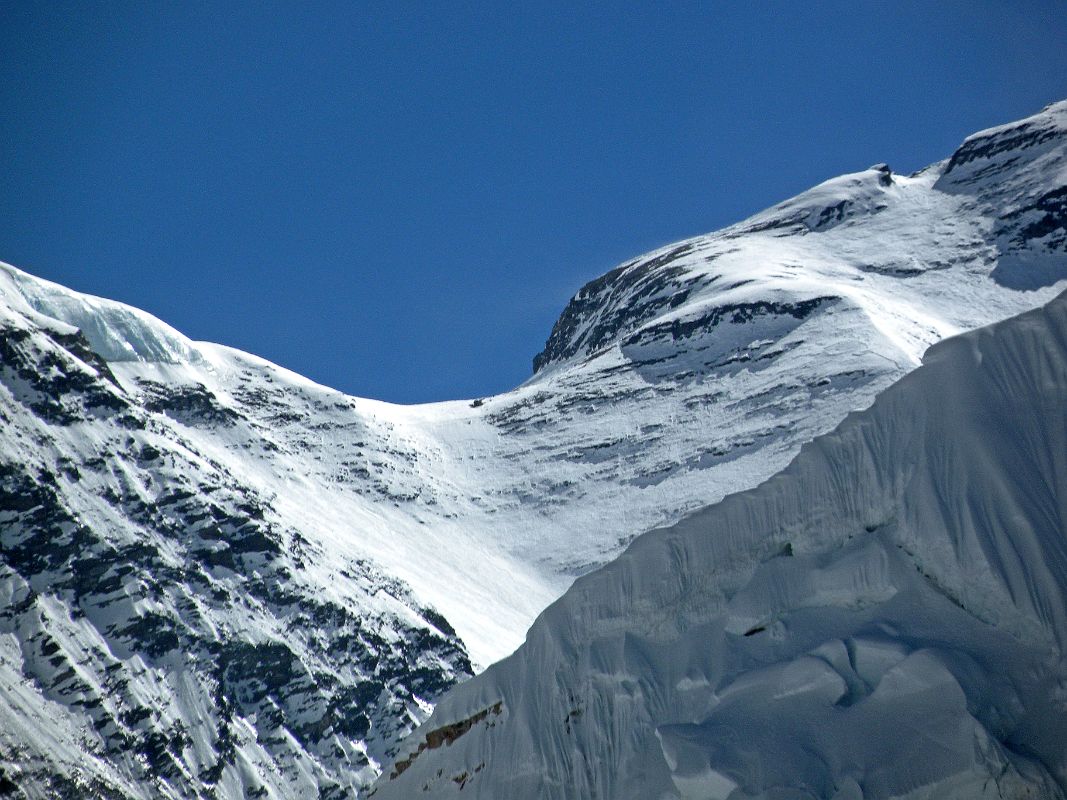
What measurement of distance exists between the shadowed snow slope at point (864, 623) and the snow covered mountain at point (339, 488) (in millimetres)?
73206

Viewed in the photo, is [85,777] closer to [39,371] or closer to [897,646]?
[39,371]

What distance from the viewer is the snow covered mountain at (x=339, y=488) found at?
95.1m

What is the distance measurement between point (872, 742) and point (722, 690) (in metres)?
2.80

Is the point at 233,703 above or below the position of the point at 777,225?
below

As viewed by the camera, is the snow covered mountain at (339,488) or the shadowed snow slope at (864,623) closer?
the shadowed snow slope at (864,623)

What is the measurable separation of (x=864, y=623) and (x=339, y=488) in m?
110

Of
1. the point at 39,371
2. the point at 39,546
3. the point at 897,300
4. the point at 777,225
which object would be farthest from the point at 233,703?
the point at 777,225

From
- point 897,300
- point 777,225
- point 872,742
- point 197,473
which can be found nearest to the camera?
point 872,742

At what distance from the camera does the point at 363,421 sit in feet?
466

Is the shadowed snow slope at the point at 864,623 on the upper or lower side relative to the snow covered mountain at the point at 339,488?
lower

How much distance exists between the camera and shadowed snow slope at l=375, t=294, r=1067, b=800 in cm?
1622

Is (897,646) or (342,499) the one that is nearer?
(897,646)

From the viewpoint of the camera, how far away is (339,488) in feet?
412

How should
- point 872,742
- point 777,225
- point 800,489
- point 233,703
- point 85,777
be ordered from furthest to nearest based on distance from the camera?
point 777,225 < point 233,703 < point 85,777 < point 800,489 < point 872,742
